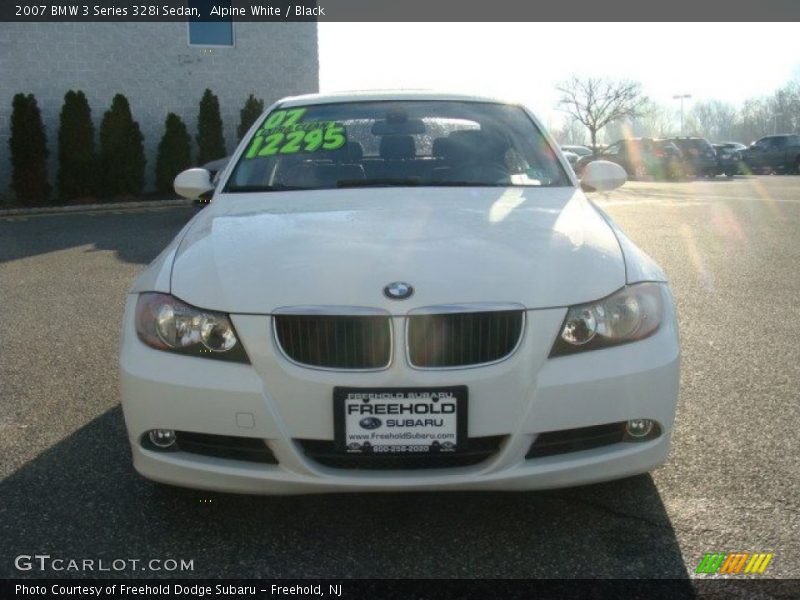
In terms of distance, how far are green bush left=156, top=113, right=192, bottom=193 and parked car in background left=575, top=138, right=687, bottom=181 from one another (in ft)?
58.9

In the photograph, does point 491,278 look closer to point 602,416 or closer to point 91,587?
point 602,416

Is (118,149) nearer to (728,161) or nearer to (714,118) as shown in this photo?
(728,161)

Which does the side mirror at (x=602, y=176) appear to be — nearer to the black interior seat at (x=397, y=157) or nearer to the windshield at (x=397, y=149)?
the windshield at (x=397, y=149)

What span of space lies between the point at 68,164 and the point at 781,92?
3919 inches

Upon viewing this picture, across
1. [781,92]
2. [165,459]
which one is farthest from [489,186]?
[781,92]

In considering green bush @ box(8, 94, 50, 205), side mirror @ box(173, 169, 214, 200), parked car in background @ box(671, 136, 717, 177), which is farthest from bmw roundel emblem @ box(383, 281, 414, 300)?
parked car in background @ box(671, 136, 717, 177)

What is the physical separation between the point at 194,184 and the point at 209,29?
16.2 m

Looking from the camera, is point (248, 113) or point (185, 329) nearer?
point (185, 329)

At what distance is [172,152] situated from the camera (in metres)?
18.4

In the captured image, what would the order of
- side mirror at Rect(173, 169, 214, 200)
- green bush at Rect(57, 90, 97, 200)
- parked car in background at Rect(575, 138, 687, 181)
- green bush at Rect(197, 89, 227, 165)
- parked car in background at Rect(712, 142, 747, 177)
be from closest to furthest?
1. side mirror at Rect(173, 169, 214, 200)
2. green bush at Rect(57, 90, 97, 200)
3. green bush at Rect(197, 89, 227, 165)
4. parked car in background at Rect(575, 138, 687, 181)
5. parked car in background at Rect(712, 142, 747, 177)

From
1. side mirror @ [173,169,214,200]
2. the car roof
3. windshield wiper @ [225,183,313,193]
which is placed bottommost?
side mirror @ [173,169,214,200]

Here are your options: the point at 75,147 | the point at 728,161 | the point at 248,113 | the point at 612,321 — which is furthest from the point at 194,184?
the point at 728,161

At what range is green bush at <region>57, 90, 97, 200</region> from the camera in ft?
57.1

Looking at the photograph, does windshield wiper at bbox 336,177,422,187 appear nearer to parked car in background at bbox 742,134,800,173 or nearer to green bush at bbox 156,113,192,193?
green bush at bbox 156,113,192,193
